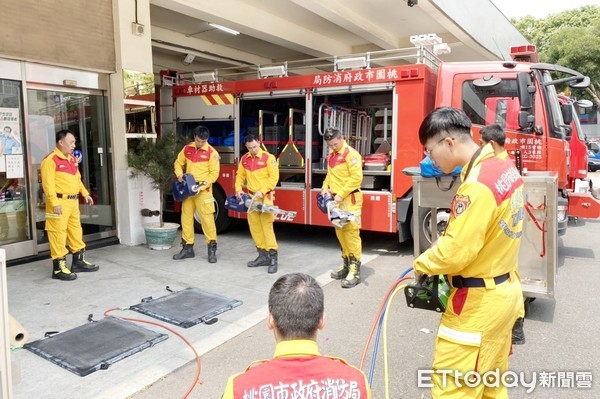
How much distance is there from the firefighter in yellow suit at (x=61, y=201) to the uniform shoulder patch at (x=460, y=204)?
469 centimetres

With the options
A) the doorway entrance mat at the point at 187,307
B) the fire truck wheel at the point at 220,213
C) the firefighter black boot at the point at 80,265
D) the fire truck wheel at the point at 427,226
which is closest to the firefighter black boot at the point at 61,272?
the firefighter black boot at the point at 80,265

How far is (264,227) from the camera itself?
597 centimetres

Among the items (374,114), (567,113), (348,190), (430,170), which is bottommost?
(348,190)

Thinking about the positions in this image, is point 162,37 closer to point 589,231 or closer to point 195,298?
point 195,298

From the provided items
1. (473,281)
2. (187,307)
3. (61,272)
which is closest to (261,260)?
(187,307)

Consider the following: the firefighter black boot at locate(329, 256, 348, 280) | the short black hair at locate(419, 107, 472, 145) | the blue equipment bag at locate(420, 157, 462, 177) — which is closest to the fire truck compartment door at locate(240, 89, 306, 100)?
the firefighter black boot at locate(329, 256, 348, 280)

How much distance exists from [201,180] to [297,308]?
16.5 ft

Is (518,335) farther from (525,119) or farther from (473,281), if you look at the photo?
(525,119)

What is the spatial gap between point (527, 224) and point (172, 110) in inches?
256

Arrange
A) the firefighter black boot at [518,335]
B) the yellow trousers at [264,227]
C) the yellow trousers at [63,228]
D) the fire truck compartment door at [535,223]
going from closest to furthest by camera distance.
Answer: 1. the firefighter black boot at [518,335]
2. the fire truck compartment door at [535,223]
3. the yellow trousers at [63,228]
4. the yellow trousers at [264,227]

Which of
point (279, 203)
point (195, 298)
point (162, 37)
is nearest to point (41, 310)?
point (195, 298)

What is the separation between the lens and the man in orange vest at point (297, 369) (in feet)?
4.28

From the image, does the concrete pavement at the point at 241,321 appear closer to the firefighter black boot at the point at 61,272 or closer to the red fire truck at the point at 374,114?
the firefighter black boot at the point at 61,272

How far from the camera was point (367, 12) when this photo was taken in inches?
401
